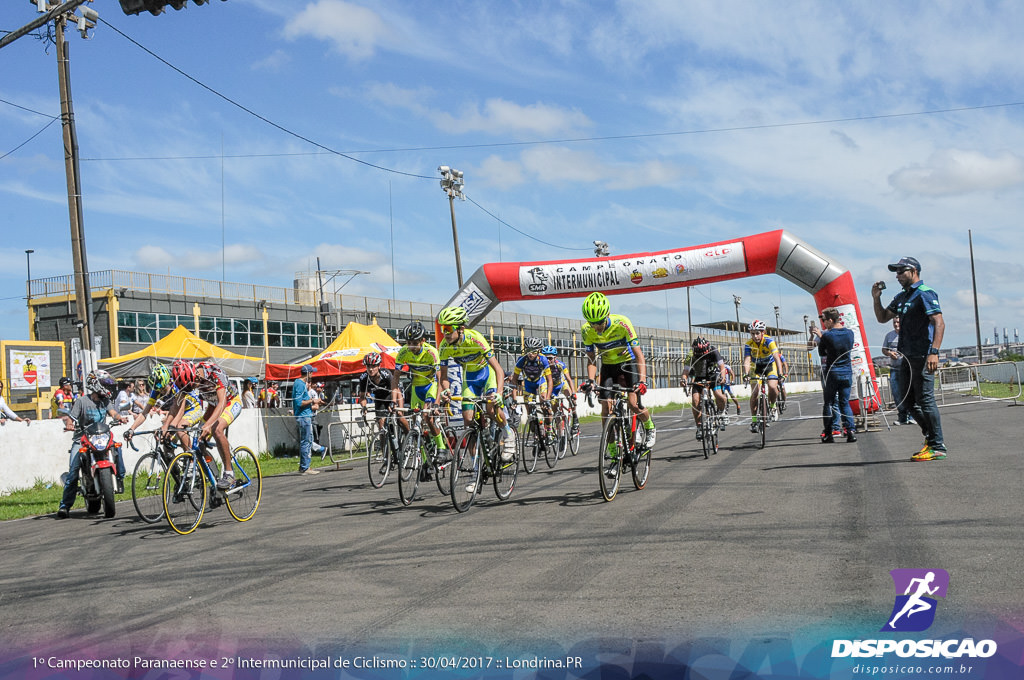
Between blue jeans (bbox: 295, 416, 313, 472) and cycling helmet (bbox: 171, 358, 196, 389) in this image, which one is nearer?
cycling helmet (bbox: 171, 358, 196, 389)

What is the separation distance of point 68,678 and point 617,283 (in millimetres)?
17825

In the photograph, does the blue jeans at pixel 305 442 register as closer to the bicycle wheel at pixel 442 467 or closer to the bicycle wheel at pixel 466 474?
the bicycle wheel at pixel 442 467

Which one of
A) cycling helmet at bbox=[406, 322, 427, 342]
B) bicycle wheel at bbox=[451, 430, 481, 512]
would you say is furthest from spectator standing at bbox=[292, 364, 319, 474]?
bicycle wheel at bbox=[451, 430, 481, 512]

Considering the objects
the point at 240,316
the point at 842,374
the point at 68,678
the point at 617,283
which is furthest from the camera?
the point at 240,316

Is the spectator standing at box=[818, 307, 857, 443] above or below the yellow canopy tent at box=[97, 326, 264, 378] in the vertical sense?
below

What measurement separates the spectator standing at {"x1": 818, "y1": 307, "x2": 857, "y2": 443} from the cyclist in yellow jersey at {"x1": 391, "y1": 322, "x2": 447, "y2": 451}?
6340mm

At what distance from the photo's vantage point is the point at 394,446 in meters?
12.3

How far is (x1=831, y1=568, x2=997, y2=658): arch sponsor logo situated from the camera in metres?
3.98

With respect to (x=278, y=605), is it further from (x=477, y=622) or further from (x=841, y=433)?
(x=841, y=433)

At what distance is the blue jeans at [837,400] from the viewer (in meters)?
14.1

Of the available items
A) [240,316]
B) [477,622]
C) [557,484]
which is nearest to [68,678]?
[477,622]

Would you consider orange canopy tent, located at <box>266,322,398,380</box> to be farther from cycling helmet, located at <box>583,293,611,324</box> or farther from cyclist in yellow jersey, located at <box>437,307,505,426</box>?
cycling helmet, located at <box>583,293,611,324</box>

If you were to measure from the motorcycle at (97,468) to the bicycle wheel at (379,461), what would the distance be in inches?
130

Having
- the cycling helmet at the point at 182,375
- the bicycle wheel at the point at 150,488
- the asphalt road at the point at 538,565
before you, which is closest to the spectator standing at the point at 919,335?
the asphalt road at the point at 538,565
